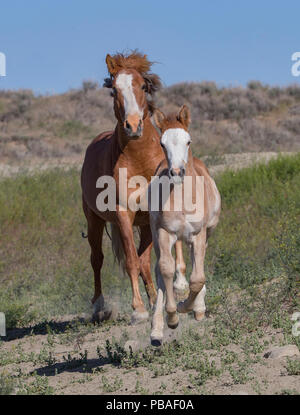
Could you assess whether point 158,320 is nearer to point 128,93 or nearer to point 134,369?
point 134,369

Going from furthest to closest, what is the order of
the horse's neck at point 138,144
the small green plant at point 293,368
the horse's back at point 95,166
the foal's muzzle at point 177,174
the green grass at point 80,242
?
the green grass at point 80,242
the horse's back at point 95,166
the horse's neck at point 138,144
the small green plant at point 293,368
the foal's muzzle at point 177,174

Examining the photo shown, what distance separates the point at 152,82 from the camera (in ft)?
26.3

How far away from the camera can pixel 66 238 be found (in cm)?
1438

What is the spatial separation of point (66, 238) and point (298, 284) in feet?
24.3

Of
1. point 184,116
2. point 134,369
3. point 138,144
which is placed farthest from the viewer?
point 138,144

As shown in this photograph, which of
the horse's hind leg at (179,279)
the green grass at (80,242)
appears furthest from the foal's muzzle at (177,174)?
the green grass at (80,242)

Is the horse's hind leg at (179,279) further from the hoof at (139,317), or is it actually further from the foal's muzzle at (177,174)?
the foal's muzzle at (177,174)

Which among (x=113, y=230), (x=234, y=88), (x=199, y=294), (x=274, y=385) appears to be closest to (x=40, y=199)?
(x=113, y=230)

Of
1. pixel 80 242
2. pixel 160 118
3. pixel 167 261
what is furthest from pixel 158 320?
pixel 80 242

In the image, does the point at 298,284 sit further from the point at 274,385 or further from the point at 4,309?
the point at 4,309

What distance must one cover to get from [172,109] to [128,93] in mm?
25881

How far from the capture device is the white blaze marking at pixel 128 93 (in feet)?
23.7

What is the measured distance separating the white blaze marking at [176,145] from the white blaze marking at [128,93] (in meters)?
1.85

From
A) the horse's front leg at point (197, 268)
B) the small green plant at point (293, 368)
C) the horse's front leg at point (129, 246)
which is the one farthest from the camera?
the horse's front leg at point (129, 246)
